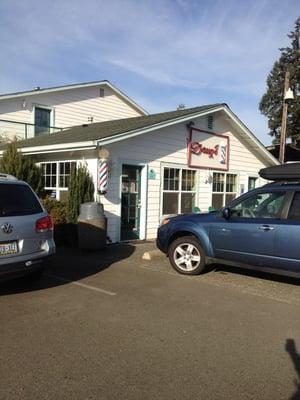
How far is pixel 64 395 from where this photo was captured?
11.6 feet

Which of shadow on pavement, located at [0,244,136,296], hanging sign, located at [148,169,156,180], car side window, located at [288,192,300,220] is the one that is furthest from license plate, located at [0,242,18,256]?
hanging sign, located at [148,169,156,180]

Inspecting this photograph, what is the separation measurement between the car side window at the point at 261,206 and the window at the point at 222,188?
7.69m

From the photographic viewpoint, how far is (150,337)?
485cm

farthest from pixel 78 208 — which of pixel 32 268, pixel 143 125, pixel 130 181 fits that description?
pixel 32 268

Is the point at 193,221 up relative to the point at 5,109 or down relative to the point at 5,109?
down

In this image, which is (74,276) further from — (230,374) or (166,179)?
(166,179)

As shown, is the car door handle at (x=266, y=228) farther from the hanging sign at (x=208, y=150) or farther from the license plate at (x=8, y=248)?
the hanging sign at (x=208, y=150)

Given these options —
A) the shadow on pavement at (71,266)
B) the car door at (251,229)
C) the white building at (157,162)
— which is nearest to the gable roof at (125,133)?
the white building at (157,162)

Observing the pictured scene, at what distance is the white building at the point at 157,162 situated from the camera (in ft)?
37.9

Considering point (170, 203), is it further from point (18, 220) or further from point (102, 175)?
point (18, 220)

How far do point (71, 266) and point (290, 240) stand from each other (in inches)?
172

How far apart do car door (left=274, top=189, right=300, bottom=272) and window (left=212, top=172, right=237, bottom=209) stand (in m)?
8.33

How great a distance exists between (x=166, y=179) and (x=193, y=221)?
5393mm

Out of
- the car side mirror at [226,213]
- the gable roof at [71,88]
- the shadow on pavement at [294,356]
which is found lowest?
the shadow on pavement at [294,356]
